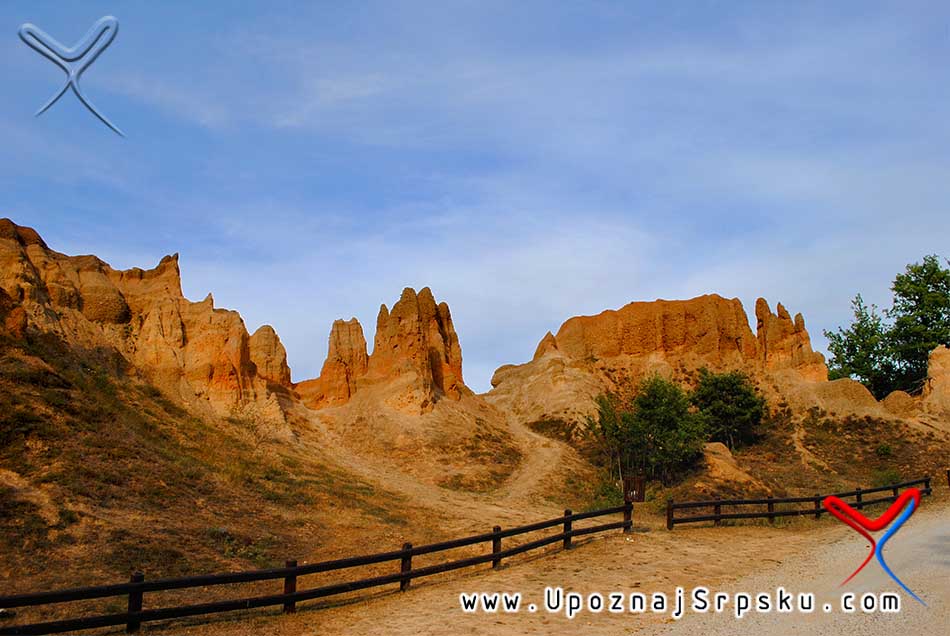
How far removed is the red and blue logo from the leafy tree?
12671 mm

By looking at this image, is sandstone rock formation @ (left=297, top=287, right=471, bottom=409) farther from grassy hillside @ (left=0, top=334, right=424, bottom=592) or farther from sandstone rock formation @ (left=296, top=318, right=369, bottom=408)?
grassy hillside @ (left=0, top=334, right=424, bottom=592)

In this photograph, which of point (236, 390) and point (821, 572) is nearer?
point (821, 572)

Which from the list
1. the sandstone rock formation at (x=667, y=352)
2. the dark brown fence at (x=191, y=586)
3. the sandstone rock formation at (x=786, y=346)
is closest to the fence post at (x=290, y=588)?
the dark brown fence at (x=191, y=586)

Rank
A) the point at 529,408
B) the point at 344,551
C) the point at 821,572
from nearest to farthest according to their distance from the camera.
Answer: the point at 821,572
the point at 344,551
the point at 529,408

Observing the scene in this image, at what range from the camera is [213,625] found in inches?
532

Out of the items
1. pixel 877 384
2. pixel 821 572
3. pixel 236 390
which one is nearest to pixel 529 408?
pixel 236 390

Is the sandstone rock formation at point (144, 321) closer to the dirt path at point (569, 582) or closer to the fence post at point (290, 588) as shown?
the dirt path at point (569, 582)

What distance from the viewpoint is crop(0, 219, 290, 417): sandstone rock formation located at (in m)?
34.1

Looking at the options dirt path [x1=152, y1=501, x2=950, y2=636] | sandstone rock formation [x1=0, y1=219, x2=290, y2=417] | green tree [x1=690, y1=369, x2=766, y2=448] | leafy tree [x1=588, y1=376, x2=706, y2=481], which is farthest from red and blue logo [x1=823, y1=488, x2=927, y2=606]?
sandstone rock formation [x1=0, y1=219, x2=290, y2=417]

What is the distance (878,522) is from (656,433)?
15.4 m

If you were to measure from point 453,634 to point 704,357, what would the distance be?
51.9 m

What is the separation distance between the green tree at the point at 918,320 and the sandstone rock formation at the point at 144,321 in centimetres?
5166

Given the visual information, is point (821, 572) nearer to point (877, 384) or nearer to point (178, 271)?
point (178, 271)

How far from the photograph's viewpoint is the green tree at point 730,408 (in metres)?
51.8
